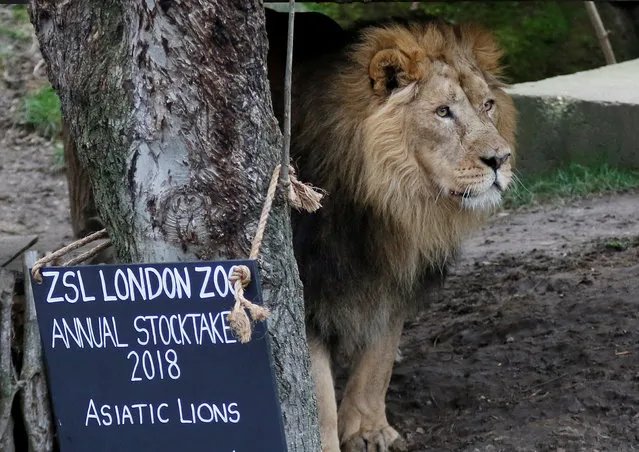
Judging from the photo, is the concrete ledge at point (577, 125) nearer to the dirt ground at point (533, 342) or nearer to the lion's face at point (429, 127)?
the dirt ground at point (533, 342)

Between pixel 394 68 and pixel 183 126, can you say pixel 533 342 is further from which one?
pixel 183 126

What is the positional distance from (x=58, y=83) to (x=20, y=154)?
6.64m

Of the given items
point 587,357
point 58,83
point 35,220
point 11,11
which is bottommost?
point 35,220

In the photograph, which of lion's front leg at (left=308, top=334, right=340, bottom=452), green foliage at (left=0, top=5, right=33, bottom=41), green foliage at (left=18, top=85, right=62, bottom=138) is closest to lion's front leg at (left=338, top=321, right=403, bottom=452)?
lion's front leg at (left=308, top=334, right=340, bottom=452)

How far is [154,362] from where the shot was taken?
7.73ft

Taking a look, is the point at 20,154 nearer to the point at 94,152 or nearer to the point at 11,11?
the point at 11,11

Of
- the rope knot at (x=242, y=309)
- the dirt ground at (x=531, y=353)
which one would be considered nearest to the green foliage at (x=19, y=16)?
the dirt ground at (x=531, y=353)

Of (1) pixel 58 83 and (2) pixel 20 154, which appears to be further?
(2) pixel 20 154

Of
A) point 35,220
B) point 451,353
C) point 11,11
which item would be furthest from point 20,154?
point 451,353

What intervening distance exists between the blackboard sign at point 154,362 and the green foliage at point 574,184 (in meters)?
5.57

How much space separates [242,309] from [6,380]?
4.84 feet

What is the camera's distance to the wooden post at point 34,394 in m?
3.36

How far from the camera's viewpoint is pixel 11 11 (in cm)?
1014

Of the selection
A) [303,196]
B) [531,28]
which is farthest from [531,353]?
[531,28]
